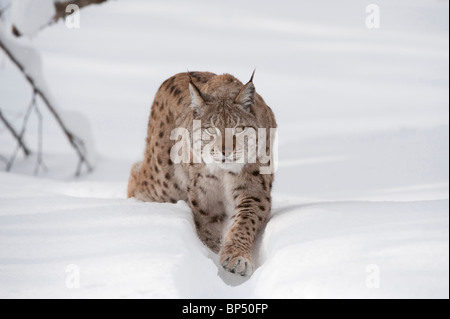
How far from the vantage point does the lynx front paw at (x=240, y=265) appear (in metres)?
3.93

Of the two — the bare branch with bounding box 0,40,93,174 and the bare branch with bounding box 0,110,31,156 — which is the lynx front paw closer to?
the bare branch with bounding box 0,40,93,174

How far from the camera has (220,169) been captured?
4676 millimetres

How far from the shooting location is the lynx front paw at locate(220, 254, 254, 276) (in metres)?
3.93

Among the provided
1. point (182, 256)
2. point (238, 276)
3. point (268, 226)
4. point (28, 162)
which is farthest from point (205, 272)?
point (28, 162)

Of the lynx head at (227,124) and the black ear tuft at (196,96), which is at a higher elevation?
the black ear tuft at (196,96)

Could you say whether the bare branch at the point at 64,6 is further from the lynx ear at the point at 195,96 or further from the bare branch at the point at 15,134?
the bare branch at the point at 15,134

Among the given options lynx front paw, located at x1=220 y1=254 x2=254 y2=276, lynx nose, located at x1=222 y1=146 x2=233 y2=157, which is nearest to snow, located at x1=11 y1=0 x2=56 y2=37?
lynx nose, located at x1=222 y1=146 x2=233 y2=157

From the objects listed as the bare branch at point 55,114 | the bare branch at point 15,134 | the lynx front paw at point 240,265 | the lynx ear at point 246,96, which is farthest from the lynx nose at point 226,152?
the bare branch at point 15,134

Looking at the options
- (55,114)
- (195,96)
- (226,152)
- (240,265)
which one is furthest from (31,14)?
(240,265)

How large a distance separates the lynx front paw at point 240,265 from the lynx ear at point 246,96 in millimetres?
1029

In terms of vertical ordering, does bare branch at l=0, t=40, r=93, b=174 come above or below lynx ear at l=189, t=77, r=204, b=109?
below

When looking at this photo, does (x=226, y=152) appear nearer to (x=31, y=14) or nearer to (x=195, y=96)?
(x=195, y=96)
